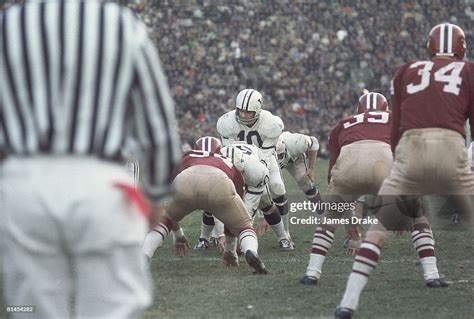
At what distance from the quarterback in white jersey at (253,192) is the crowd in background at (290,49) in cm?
1627

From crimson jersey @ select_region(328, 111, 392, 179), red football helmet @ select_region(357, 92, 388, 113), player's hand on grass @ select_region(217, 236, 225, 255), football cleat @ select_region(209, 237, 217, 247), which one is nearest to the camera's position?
crimson jersey @ select_region(328, 111, 392, 179)

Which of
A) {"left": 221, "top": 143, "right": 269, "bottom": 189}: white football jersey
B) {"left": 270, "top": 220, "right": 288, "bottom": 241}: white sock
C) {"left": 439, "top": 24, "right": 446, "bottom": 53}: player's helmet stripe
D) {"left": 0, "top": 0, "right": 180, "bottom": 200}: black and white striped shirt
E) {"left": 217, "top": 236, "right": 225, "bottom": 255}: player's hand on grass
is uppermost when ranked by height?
{"left": 439, "top": 24, "right": 446, "bottom": 53}: player's helmet stripe

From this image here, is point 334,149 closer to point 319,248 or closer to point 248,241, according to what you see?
point 248,241

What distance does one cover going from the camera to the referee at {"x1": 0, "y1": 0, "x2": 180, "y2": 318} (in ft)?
11.2

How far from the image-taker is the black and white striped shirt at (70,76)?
3.43 meters

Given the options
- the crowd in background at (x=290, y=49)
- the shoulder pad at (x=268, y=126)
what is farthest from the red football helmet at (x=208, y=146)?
the crowd in background at (x=290, y=49)

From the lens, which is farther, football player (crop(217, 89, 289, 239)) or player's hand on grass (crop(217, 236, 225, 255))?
football player (crop(217, 89, 289, 239))

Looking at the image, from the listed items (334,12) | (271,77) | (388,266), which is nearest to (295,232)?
(388,266)

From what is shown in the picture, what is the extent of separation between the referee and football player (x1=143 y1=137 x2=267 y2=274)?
4359mm

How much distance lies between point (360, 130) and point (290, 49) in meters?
20.7

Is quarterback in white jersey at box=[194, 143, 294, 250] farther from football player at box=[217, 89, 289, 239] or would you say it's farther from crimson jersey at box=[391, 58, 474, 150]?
crimson jersey at box=[391, 58, 474, 150]

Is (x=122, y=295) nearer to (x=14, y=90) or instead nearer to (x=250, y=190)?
(x=14, y=90)

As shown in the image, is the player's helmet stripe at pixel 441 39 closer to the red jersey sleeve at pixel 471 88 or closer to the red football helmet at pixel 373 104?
the red jersey sleeve at pixel 471 88

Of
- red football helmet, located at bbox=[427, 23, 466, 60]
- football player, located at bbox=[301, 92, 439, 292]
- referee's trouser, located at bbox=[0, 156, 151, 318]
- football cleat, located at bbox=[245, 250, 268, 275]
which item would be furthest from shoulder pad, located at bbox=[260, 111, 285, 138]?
referee's trouser, located at bbox=[0, 156, 151, 318]
